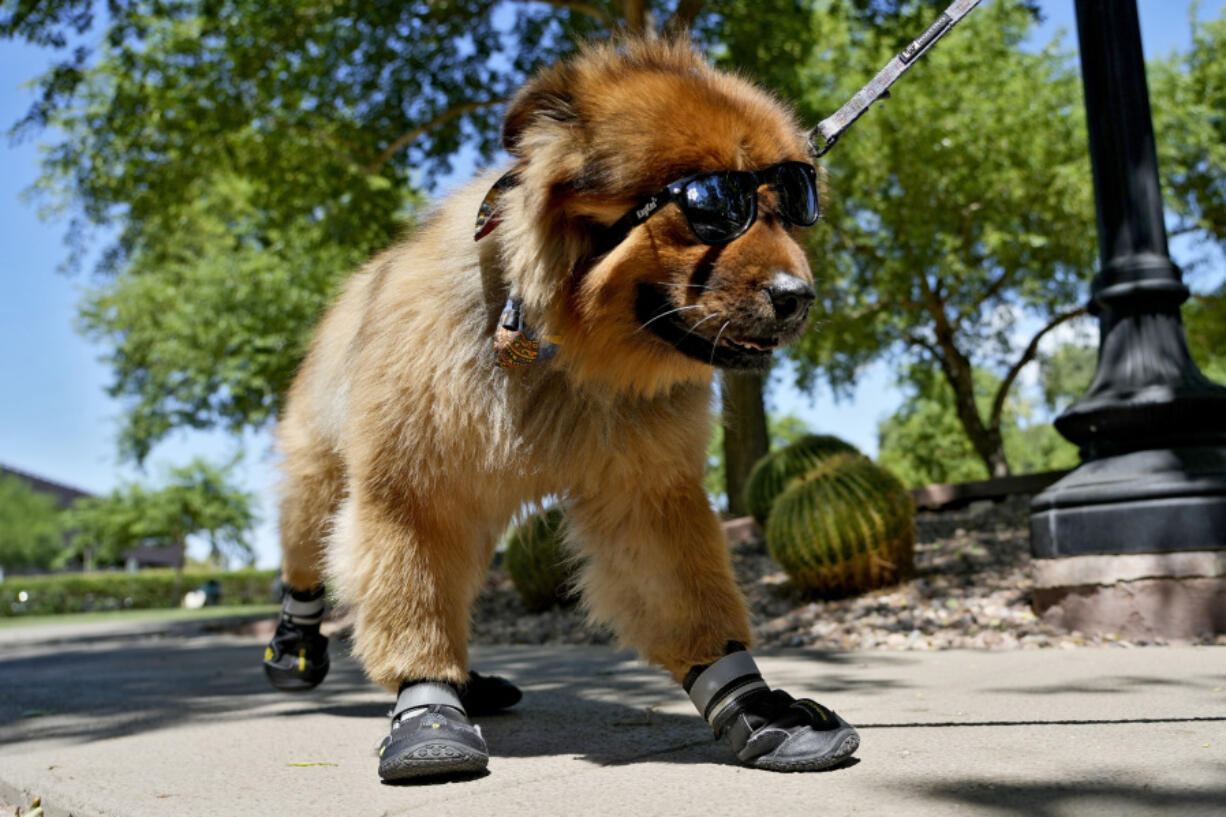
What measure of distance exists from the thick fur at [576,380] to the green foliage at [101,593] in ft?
112

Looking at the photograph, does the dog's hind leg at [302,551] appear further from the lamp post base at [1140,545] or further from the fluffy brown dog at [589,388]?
the lamp post base at [1140,545]

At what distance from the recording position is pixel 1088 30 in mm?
5758

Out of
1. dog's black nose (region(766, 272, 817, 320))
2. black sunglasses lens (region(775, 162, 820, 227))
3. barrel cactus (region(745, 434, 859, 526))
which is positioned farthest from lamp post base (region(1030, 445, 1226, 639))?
barrel cactus (region(745, 434, 859, 526))

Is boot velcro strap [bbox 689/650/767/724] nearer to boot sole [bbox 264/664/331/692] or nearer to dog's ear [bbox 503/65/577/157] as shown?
dog's ear [bbox 503/65/577/157]

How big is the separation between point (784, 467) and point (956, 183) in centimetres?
1204

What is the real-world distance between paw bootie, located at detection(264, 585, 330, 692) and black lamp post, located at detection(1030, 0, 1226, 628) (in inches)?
158

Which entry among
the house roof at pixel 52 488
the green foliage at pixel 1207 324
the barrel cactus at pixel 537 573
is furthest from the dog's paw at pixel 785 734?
the house roof at pixel 52 488

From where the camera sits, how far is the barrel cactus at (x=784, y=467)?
10344 millimetres

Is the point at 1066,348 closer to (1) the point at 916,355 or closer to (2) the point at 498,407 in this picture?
(1) the point at 916,355

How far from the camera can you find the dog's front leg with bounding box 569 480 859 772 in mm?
2688

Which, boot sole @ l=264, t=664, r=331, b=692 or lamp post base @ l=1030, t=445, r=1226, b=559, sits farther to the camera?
lamp post base @ l=1030, t=445, r=1226, b=559

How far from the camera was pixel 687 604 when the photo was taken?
2.96 m

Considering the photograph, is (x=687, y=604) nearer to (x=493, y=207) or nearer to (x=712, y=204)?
(x=712, y=204)

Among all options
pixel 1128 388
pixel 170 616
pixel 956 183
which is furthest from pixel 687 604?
pixel 170 616
